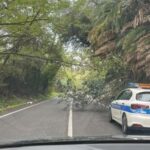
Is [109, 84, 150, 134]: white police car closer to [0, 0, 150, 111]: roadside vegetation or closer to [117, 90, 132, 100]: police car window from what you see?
[117, 90, 132, 100]: police car window

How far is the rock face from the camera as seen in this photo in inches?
818

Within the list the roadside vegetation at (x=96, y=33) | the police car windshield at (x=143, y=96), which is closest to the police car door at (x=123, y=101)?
the police car windshield at (x=143, y=96)

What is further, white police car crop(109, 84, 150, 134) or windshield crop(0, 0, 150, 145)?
windshield crop(0, 0, 150, 145)

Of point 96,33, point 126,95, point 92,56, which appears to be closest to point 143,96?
point 126,95

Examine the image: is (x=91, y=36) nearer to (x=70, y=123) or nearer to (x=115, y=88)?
(x=115, y=88)

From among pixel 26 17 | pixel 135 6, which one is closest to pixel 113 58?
pixel 135 6

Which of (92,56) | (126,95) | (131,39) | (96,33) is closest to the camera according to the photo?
(126,95)

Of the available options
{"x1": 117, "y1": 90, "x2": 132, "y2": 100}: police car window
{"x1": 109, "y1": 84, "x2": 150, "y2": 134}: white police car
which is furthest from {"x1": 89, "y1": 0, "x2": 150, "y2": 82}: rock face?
{"x1": 109, "y1": 84, "x2": 150, "y2": 134}: white police car

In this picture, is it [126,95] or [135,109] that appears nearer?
[135,109]

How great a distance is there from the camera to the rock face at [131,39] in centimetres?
2078

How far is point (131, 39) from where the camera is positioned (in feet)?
71.9

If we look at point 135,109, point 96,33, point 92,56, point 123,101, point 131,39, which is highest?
point 96,33

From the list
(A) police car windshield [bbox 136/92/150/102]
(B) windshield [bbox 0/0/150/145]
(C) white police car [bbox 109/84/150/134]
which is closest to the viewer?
(C) white police car [bbox 109/84/150/134]

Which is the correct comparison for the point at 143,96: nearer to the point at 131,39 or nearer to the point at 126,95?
the point at 126,95
